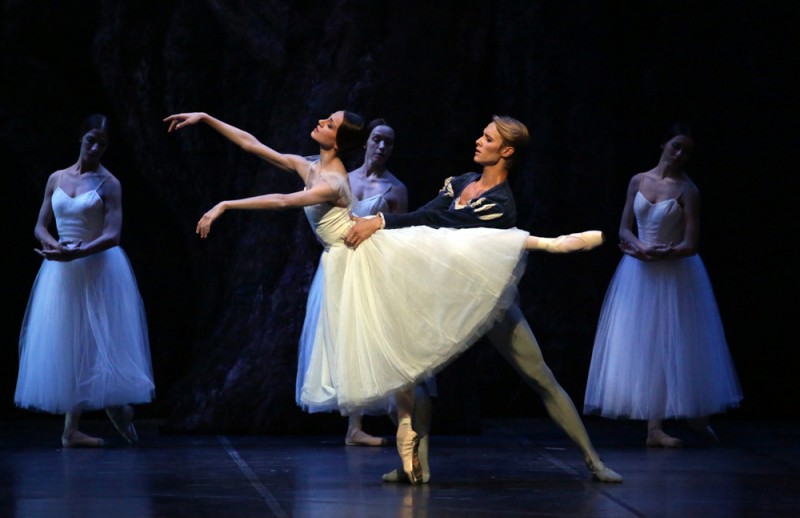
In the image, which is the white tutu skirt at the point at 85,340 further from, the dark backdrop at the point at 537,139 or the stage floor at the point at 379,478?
the dark backdrop at the point at 537,139

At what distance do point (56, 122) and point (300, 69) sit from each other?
71.5 inches

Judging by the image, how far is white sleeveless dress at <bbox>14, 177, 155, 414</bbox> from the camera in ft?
24.7

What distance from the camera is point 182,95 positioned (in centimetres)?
932

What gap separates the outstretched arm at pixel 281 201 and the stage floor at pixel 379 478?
41.4 inches

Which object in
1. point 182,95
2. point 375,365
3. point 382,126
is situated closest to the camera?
point 375,365

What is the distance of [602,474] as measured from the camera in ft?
19.7

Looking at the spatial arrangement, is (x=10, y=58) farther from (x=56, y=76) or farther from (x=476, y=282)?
(x=476, y=282)

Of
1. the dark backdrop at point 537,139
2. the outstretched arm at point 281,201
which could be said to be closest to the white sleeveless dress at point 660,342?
the dark backdrop at point 537,139

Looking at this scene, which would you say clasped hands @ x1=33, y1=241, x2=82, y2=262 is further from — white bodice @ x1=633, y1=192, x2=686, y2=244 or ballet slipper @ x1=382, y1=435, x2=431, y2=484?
white bodice @ x1=633, y1=192, x2=686, y2=244

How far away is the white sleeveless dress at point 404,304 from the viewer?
5.78m

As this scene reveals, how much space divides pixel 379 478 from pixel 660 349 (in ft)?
7.35

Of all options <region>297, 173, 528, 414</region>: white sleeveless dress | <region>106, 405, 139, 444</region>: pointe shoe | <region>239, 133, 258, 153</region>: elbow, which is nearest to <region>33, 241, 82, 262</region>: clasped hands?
<region>106, 405, 139, 444</region>: pointe shoe

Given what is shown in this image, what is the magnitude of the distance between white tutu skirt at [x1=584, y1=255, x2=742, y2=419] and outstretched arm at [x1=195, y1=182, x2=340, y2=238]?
2.46 meters

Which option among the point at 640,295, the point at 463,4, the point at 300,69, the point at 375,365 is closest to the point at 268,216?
the point at 300,69
